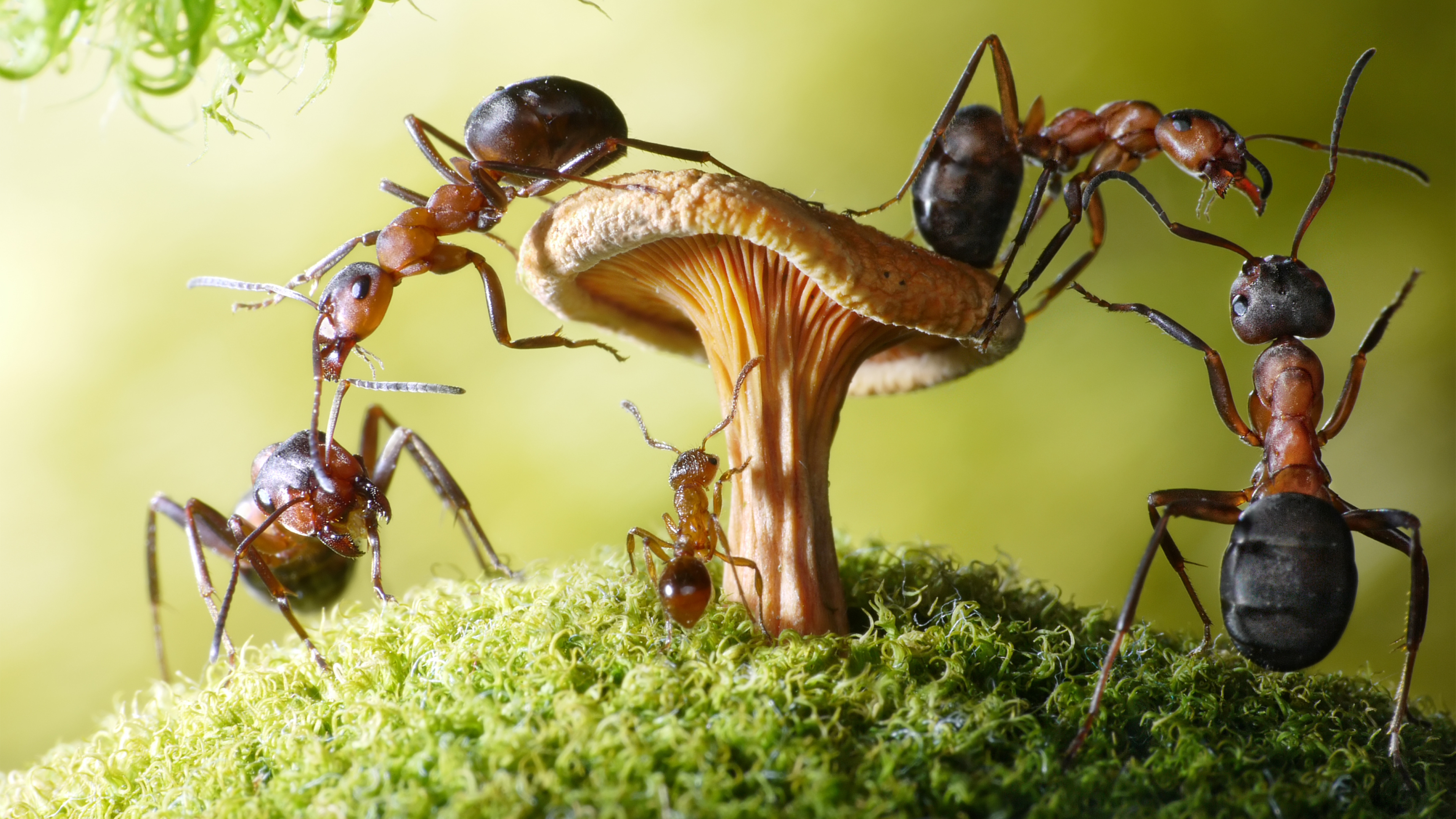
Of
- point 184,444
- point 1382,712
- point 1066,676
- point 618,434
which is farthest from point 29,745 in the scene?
point 1382,712

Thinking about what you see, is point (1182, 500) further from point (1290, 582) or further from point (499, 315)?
point (499, 315)

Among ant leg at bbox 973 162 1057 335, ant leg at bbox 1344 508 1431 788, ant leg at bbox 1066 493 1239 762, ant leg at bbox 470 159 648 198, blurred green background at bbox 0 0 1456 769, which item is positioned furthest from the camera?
blurred green background at bbox 0 0 1456 769

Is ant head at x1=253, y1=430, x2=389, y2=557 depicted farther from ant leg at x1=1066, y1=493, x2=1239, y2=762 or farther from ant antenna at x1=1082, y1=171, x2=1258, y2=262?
ant antenna at x1=1082, y1=171, x2=1258, y2=262

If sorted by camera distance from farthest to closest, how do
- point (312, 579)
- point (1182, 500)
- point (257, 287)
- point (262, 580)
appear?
point (312, 579)
point (257, 287)
point (262, 580)
point (1182, 500)

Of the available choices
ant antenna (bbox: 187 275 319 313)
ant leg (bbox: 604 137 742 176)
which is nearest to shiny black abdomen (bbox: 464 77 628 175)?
ant leg (bbox: 604 137 742 176)

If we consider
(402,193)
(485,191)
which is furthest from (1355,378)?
(402,193)

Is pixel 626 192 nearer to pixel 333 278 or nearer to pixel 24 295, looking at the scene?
pixel 333 278

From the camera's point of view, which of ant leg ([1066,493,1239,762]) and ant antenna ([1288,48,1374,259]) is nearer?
ant leg ([1066,493,1239,762])
